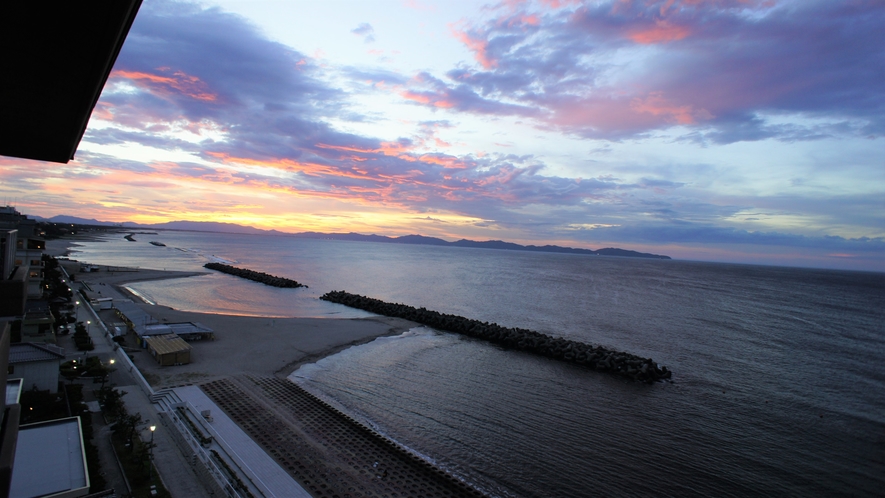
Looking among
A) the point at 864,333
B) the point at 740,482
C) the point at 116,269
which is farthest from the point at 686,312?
the point at 116,269

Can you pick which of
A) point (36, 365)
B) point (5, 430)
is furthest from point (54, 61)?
point (36, 365)

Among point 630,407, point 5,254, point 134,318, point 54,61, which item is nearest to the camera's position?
point 54,61

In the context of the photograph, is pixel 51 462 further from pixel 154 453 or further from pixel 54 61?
pixel 54 61

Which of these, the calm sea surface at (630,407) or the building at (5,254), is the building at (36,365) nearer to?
the calm sea surface at (630,407)

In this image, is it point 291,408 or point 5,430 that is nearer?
point 5,430

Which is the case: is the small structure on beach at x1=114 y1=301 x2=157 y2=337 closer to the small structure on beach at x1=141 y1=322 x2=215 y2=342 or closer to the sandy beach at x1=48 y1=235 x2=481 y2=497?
the small structure on beach at x1=141 y1=322 x2=215 y2=342

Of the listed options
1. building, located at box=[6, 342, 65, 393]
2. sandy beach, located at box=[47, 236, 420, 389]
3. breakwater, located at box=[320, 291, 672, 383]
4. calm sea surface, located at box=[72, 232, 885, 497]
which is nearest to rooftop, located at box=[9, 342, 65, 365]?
building, located at box=[6, 342, 65, 393]

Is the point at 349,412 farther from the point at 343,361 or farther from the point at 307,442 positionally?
the point at 343,361

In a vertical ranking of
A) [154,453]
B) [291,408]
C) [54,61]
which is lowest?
[291,408]
